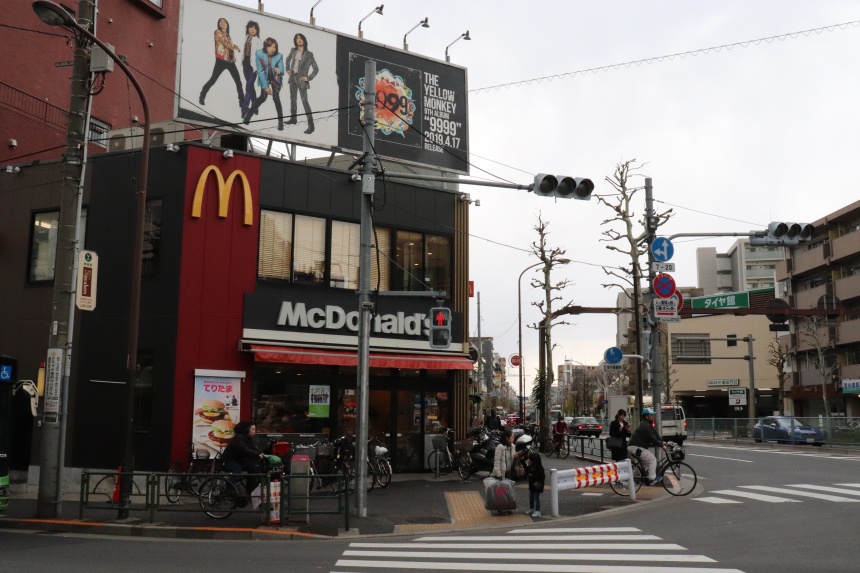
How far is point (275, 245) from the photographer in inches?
817

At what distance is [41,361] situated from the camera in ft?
65.4

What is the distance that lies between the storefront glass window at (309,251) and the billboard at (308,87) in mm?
3231

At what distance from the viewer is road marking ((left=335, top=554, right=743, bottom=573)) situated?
941 centimetres

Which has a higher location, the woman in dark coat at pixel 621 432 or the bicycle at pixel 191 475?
the woman in dark coat at pixel 621 432

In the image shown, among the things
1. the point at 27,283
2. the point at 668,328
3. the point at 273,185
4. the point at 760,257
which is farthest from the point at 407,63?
the point at 760,257

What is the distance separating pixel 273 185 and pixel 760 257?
85011 millimetres

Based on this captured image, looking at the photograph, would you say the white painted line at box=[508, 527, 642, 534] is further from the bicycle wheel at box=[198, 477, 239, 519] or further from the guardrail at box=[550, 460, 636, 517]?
the bicycle wheel at box=[198, 477, 239, 519]

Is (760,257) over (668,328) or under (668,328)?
over

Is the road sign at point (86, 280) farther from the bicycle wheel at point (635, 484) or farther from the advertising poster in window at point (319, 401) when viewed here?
the bicycle wheel at point (635, 484)

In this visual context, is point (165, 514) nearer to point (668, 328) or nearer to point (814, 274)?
point (814, 274)

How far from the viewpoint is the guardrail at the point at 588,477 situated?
15016 millimetres

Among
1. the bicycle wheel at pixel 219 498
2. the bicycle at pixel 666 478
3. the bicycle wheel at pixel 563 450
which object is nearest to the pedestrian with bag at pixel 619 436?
the bicycle at pixel 666 478

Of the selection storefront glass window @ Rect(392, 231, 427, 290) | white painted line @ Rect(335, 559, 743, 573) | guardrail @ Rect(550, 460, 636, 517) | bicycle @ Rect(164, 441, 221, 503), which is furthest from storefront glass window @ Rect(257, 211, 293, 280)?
white painted line @ Rect(335, 559, 743, 573)

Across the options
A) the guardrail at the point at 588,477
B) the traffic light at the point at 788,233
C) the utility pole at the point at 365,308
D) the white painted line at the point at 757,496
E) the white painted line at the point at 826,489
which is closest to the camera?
the utility pole at the point at 365,308
